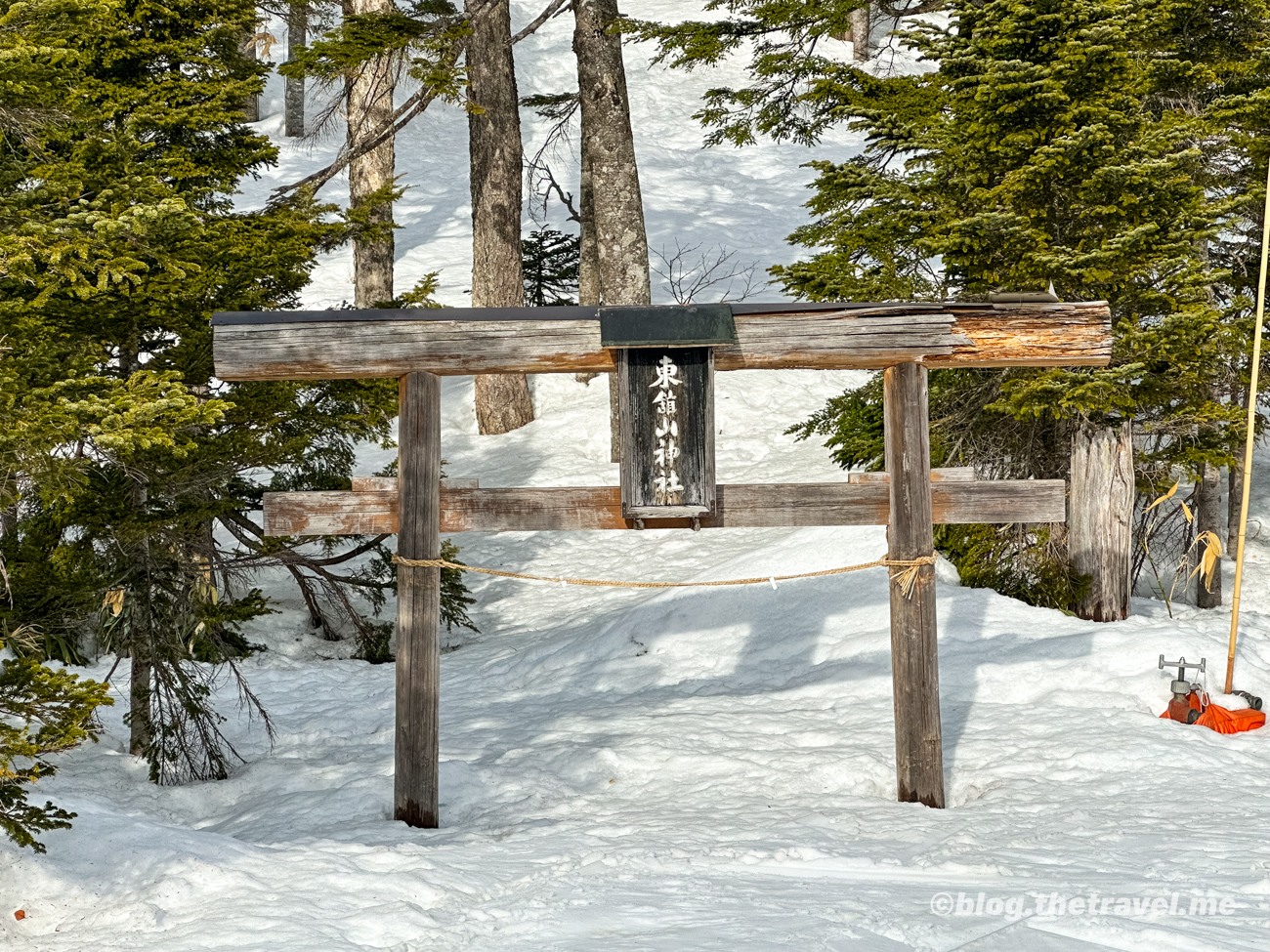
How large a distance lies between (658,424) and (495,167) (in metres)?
10.6

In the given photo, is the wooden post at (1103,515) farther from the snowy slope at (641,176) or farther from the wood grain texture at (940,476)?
the snowy slope at (641,176)

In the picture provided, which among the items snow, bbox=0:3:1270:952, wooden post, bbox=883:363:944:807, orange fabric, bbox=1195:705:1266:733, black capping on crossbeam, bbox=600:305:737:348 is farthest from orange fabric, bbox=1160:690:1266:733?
black capping on crossbeam, bbox=600:305:737:348

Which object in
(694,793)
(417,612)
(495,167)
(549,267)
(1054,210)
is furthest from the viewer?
(549,267)

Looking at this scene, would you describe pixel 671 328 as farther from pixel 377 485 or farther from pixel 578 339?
pixel 377 485

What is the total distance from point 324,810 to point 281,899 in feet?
6.76

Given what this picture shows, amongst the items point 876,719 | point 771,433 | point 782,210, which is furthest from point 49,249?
point 782,210

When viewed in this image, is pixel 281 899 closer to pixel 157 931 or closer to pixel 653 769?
pixel 157 931

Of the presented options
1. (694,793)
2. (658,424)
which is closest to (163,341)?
(658,424)

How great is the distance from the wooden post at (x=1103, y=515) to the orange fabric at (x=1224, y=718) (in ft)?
8.02

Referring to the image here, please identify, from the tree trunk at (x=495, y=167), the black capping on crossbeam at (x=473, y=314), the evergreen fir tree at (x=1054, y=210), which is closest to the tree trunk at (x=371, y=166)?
the tree trunk at (x=495, y=167)

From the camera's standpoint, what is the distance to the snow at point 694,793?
15.6 ft

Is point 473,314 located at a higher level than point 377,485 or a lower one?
higher

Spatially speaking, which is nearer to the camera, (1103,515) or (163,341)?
(163,341)

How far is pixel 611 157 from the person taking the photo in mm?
14148
